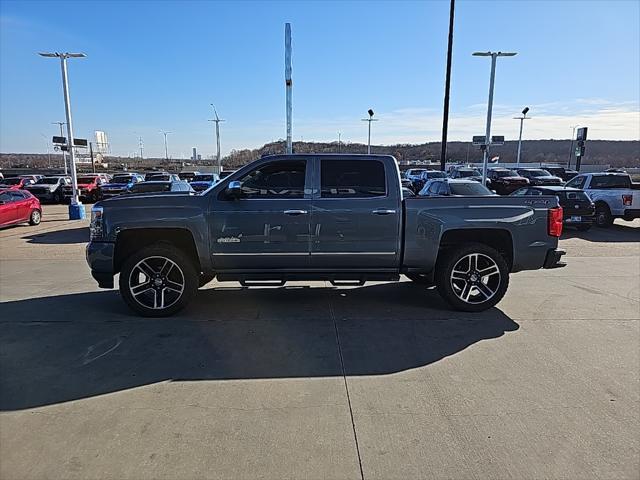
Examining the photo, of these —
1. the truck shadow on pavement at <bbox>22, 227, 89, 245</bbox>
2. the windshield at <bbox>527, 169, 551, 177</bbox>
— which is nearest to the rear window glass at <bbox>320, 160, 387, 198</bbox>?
the truck shadow on pavement at <bbox>22, 227, 89, 245</bbox>

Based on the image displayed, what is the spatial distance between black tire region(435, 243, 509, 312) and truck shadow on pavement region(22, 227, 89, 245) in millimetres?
10474

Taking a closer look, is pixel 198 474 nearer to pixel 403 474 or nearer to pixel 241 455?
pixel 241 455

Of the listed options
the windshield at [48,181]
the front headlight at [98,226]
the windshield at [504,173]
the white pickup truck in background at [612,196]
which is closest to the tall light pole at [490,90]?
the white pickup truck in background at [612,196]

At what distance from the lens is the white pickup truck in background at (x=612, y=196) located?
47.9ft

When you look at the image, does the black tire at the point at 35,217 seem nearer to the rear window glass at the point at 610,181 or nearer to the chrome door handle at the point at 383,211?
the chrome door handle at the point at 383,211

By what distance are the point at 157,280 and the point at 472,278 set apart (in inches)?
157

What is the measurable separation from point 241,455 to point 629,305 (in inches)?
228

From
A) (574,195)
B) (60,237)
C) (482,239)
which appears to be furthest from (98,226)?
(574,195)

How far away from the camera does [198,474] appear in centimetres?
263

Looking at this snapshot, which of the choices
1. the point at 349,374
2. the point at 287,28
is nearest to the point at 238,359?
the point at 349,374

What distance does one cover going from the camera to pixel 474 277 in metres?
5.61

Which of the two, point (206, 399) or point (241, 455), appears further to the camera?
point (206, 399)

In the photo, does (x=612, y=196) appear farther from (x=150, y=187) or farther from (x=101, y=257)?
(x=101, y=257)

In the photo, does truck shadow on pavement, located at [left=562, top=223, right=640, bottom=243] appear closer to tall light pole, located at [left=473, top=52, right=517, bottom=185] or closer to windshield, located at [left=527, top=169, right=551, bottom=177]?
tall light pole, located at [left=473, top=52, right=517, bottom=185]
